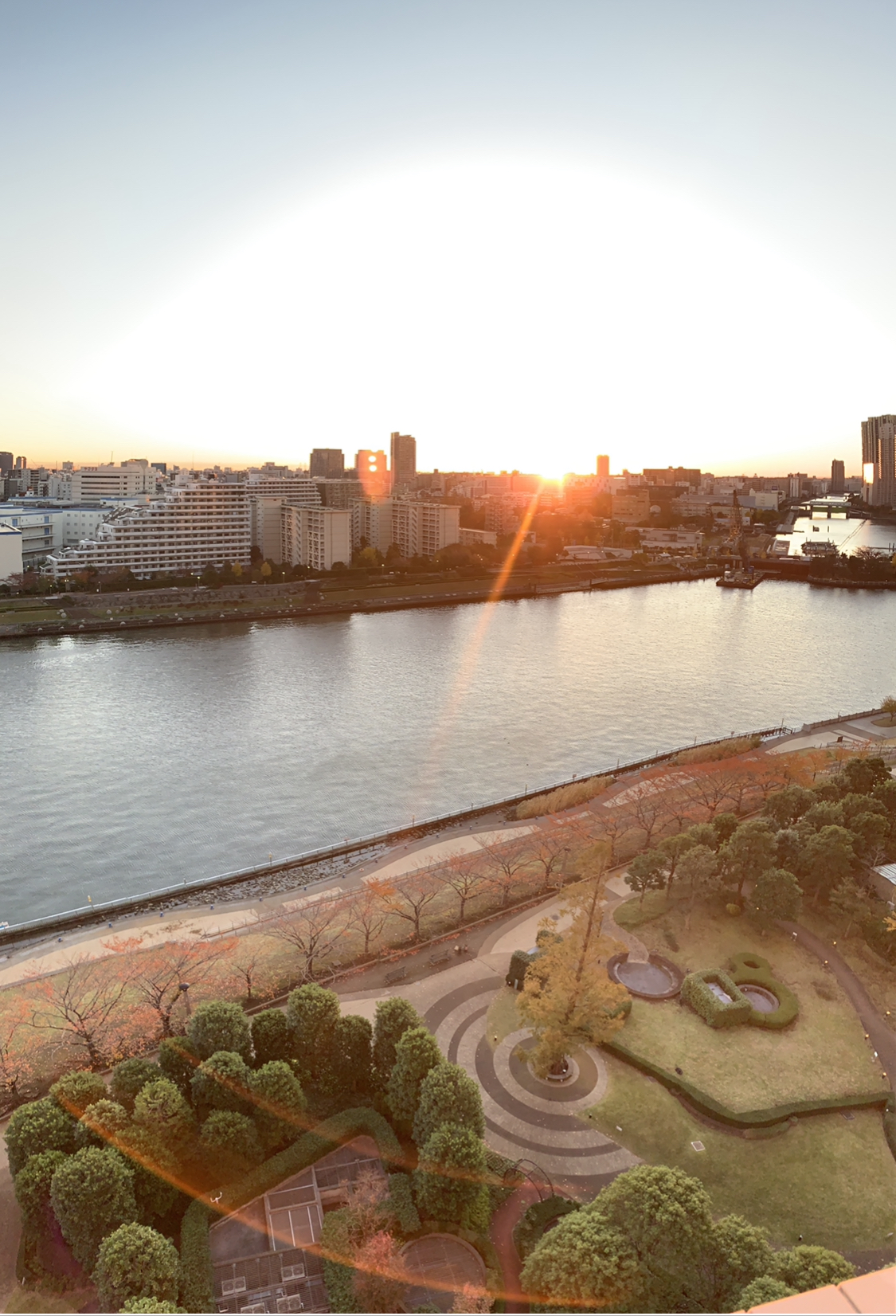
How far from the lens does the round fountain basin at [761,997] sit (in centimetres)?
1064

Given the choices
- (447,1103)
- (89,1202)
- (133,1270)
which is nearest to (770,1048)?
(447,1103)

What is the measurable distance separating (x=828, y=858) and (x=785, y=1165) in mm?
5287

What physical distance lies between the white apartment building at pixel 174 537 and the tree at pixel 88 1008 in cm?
3159

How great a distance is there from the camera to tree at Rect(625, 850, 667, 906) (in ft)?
41.7

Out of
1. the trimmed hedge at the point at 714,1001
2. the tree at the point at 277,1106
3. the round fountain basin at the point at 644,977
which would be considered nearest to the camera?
the tree at the point at 277,1106

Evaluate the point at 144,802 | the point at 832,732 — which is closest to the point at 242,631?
the point at 144,802

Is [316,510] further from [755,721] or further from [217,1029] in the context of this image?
[217,1029]

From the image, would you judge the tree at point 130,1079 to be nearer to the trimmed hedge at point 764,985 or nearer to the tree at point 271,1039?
the tree at point 271,1039

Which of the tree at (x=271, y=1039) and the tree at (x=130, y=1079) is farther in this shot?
the tree at (x=271, y=1039)

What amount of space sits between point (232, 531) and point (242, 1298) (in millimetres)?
40414

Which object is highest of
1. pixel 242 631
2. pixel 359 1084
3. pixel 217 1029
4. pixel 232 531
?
pixel 232 531

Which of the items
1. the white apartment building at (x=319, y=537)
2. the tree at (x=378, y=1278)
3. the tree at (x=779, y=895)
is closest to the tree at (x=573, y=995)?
the tree at (x=378, y=1278)

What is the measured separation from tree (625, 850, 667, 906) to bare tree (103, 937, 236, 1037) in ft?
20.5

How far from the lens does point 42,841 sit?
15664mm
